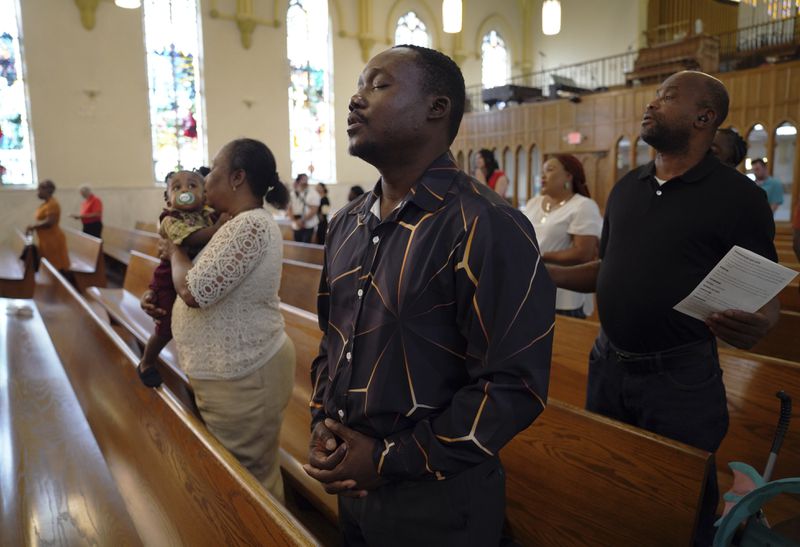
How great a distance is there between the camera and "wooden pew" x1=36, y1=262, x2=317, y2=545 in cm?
122

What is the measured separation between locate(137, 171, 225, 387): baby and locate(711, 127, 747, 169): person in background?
186 centimetres

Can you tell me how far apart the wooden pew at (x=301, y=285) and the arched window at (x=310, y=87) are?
9220 mm

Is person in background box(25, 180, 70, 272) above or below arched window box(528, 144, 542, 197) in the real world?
below

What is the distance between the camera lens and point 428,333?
104cm

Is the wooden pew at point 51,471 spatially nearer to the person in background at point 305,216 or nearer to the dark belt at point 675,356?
the dark belt at point 675,356

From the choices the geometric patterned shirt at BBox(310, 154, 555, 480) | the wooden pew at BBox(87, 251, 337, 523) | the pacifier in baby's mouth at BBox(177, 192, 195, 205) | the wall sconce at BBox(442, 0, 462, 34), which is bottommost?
the wooden pew at BBox(87, 251, 337, 523)

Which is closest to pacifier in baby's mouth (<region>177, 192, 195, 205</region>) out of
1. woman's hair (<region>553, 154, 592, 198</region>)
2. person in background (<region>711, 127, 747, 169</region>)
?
woman's hair (<region>553, 154, 592, 198</region>)

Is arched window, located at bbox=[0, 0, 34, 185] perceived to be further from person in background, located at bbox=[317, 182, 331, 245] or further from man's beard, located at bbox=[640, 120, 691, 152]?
man's beard, located at bbox=[640, 120, 691, 152]

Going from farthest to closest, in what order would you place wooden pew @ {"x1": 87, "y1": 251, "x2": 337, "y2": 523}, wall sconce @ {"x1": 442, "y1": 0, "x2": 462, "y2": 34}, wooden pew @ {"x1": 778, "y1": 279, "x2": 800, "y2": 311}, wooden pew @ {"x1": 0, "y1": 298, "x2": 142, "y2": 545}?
wall sconce @ {"x1": 442, "y1": 0, "x2": 462, "y2": 34} < wooden pew @ {"x1": 778, "y1": 279, "x2": 800, "y2": 311} < wooden pew @ {"x1": 87, "y1": 251, "x2": 337, "y2": 523} < wooden pew @ {"x1": 0, "y1": 298, "x2": 142, "y2": 545}

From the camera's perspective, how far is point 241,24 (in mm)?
11922

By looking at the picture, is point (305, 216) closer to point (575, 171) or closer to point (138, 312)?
point (138, 312)

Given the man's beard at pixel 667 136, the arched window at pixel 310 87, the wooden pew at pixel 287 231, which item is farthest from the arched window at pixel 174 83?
the man's beard at pixel 667 136

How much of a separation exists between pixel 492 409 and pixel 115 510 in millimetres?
1218

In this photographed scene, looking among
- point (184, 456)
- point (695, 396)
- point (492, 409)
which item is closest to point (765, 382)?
point (695, 396)
